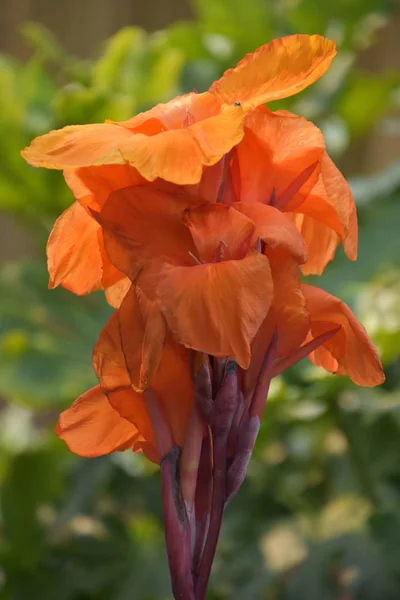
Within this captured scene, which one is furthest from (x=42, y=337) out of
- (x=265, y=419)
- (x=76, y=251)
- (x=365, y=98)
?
(x=76, y=251)

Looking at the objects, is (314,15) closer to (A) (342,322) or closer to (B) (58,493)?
(B) (58,493)

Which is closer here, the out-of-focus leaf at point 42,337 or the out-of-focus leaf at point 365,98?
the out-of-focus leaf at point 42,337

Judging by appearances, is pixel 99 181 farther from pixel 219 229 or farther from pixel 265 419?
pixel 265 419

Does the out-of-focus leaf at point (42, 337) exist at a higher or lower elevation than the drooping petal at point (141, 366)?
lower

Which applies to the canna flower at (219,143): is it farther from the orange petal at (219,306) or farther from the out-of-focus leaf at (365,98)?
the out-of-focus leaf at (365,98)

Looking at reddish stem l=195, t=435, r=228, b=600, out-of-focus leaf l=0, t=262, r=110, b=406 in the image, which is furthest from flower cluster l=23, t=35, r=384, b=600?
out-of-focus leaf l=0, t=262, r=110, b=406

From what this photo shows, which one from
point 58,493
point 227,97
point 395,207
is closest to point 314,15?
point 395,207

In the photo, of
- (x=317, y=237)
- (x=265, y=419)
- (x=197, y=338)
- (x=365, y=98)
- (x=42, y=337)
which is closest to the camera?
(x=197, y=338)

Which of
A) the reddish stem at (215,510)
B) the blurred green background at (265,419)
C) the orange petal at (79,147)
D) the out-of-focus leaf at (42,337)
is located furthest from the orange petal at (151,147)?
the out-of-focus leaf at (42,337)
